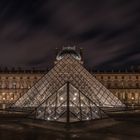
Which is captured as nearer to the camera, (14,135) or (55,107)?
(14,135)

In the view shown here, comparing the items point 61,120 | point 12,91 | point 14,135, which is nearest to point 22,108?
point 61,120

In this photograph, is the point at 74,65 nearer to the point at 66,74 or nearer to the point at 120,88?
the point at 66,74

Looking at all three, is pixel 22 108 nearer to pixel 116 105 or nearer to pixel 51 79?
pixel 51 79

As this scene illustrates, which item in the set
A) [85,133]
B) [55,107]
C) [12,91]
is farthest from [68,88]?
[12,91]

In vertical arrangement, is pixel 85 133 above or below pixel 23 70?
below

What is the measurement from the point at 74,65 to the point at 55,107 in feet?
59.6

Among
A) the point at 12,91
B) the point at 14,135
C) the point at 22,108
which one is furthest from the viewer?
the point at 12,91

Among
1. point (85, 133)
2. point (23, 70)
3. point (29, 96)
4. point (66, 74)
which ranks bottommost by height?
point (85, 133)

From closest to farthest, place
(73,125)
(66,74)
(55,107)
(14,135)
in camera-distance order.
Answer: (14,135), (73,125), (55,107), (66,74)

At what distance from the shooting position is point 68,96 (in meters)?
26.3

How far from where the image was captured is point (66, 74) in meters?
42.4

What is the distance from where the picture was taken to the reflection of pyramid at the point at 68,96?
2547 cm

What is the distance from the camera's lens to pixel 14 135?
1738 centimetres

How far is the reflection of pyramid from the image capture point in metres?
25.5
